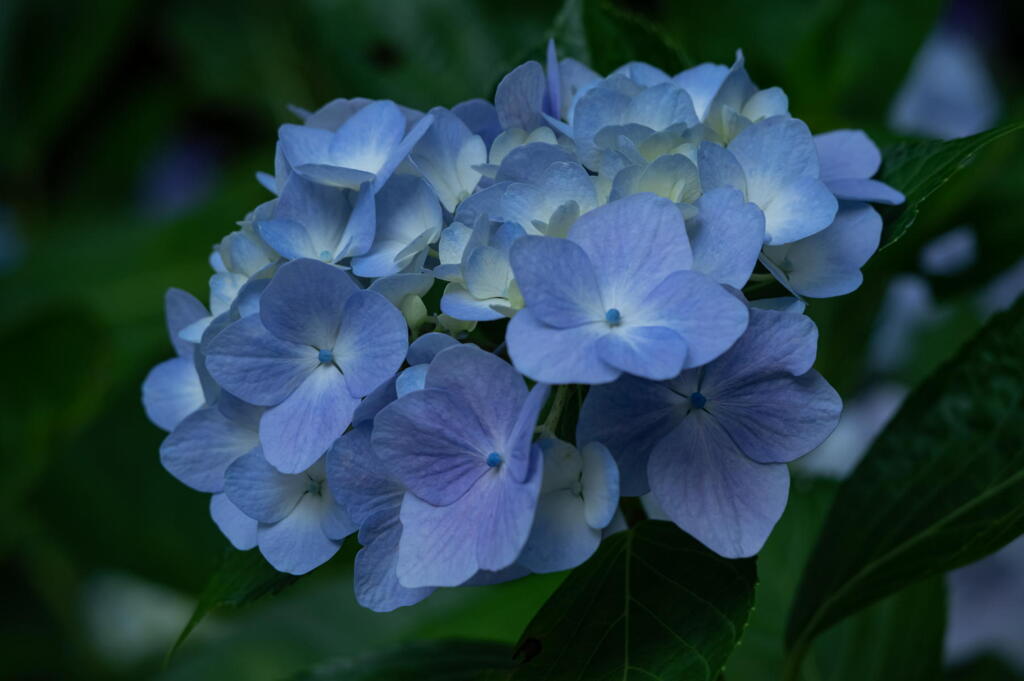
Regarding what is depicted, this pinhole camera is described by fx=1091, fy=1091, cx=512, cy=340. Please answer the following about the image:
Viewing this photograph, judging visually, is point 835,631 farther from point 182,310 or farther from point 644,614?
point 182,310

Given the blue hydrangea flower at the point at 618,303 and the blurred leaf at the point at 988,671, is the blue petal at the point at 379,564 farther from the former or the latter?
the blurred leaf at the point at 988,671

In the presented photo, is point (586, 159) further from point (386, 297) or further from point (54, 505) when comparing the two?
point (54, 505)

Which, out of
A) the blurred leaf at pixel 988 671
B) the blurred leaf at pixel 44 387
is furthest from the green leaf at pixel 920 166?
the blurred leaf at pixel 44 387

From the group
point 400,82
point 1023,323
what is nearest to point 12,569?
point 400,82

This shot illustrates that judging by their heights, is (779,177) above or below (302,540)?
above

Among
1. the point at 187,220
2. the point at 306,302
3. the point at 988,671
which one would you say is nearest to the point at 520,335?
the point at 306,302

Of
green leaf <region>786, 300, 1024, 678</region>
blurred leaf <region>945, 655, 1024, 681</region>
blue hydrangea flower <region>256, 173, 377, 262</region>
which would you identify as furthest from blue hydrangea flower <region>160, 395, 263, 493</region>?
blurred leaf <region>945, 655, 1024, 681</region>
